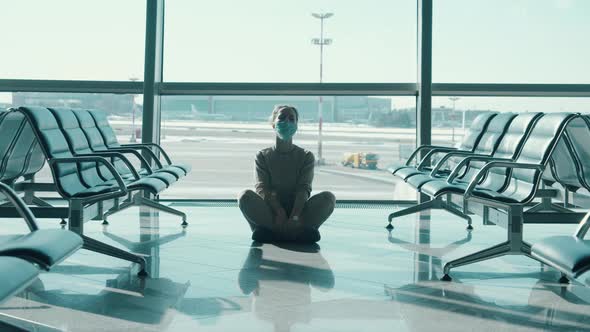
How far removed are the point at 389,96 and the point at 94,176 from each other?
280 cm

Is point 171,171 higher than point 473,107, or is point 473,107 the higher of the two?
point 473,107

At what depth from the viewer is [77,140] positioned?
4.04 m

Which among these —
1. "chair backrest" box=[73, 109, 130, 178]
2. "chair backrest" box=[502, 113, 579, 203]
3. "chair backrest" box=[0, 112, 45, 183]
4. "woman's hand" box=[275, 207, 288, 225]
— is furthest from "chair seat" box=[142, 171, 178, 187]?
"chair backrest" box=[502, 113, 579, 203]

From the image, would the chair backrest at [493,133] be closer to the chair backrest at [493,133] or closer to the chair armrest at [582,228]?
the chair backrest at [493,133]

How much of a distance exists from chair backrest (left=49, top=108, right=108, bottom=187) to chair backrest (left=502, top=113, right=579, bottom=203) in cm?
214

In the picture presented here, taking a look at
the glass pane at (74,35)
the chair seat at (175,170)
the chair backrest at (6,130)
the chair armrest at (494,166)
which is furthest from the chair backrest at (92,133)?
the chair armrest at (494,166)

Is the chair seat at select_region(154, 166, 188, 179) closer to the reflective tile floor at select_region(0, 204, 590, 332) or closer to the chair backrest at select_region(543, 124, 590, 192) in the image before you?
the reflective tile floor at select_region(0, 204, 590, 332)

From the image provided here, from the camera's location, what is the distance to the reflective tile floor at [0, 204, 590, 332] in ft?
8.45

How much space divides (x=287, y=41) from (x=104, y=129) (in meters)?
2.13

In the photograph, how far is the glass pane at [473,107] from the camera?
597 centimetres

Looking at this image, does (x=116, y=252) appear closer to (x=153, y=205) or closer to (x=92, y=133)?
(x=92, y=133)

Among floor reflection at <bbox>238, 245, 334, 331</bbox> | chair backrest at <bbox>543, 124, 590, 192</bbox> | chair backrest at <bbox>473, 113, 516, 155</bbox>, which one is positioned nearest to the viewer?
floor reflection at <bbox>238, 245, 334, 331</bbox>

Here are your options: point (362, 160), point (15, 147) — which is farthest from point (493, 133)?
point (362, 160)

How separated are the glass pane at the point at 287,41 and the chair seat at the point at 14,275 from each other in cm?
419
